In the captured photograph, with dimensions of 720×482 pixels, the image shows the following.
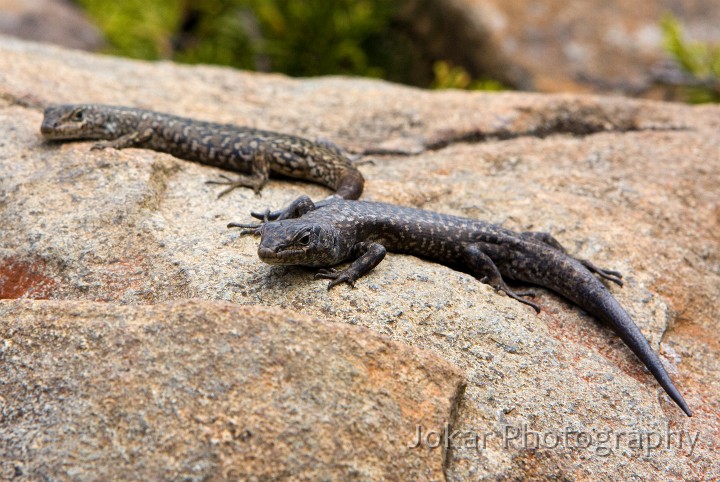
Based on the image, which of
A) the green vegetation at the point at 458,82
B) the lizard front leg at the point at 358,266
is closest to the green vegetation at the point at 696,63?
the green vegetation at the point at 458,82

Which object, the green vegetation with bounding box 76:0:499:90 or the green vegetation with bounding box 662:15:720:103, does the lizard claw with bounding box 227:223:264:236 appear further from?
the green vegetation with bounding box 662:15:720:103

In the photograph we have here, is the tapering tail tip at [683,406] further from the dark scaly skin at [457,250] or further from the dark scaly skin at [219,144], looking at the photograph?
the dark scaly skin at [219,144]

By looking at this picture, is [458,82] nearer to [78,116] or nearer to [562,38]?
[562,38]

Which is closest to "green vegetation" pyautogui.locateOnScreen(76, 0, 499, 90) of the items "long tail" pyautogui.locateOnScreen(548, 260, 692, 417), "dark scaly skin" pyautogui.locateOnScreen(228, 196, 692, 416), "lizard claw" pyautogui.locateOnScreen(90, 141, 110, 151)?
"lizard claw" pyautogui.locateOnScreen(90, 141, 110, 151)

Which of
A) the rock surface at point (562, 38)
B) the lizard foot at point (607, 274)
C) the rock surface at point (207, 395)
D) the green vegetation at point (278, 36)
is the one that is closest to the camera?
the rock surface at point (207, 395)

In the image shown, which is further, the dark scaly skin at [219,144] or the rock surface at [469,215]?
the dark scaly skin at [219,144]

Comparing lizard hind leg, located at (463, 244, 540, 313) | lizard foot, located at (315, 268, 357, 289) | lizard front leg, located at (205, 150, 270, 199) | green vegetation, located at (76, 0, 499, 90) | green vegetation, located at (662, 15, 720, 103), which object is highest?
green vegetation, located at (662, 15, 720, 103)

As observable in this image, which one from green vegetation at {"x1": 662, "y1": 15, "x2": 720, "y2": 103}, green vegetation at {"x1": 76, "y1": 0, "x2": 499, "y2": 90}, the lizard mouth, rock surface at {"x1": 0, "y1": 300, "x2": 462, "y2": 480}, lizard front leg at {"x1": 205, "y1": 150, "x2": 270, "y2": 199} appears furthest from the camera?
green vegetation at {"x1": 76, "y1": 0, "x2": 499, "y2": 90}
